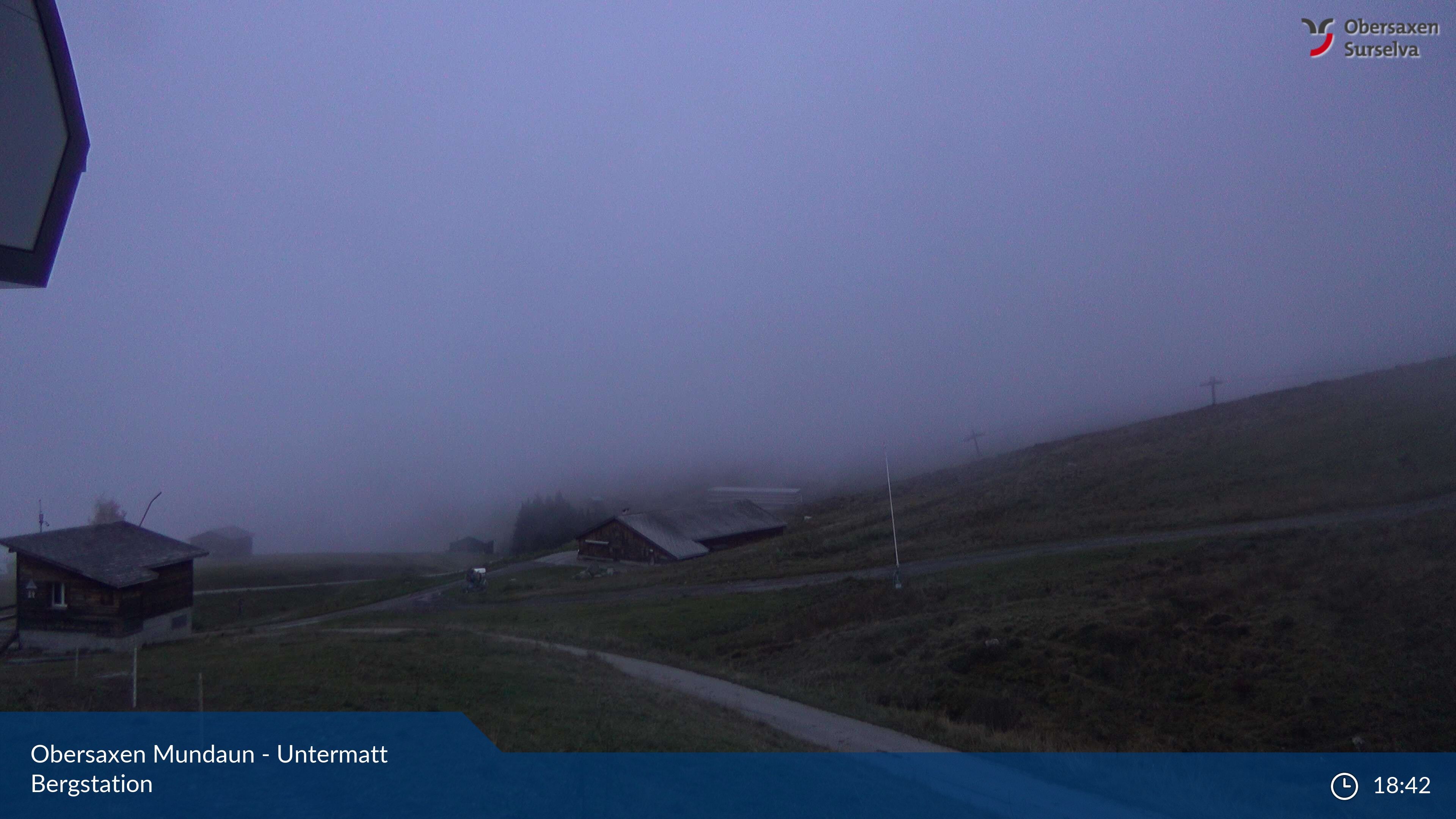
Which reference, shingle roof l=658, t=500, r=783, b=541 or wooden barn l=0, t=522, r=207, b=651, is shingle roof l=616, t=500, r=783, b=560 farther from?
wooden barn l=0, t=522, r=207, b=651

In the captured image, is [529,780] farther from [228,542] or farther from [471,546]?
[471,546]

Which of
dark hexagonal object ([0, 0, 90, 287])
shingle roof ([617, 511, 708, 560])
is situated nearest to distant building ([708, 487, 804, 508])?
shingle roof ([617, 511, 708, 560])

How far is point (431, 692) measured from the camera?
479 inches

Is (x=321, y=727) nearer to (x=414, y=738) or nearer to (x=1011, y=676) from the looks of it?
Result: (x=414, y=738)

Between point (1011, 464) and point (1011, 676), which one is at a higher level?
point (1011, 464)

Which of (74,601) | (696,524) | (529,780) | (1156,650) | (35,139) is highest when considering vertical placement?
(35,139)

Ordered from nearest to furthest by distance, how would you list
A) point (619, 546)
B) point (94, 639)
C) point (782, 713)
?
point (782, 713) → point (94, 639) → point (619, 546)

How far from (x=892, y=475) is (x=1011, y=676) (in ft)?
272

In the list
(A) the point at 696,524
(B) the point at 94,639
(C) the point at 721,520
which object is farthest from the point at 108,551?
(C) the point at 721,520

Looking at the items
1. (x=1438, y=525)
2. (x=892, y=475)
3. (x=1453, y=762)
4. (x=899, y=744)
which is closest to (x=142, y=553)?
(x=899, y=744)

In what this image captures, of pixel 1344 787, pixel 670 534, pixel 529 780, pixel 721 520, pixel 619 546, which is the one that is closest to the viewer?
pixel 529 780

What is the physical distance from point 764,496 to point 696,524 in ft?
85.7

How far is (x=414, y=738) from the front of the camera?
30.3 ft

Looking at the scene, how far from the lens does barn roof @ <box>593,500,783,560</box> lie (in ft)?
194
